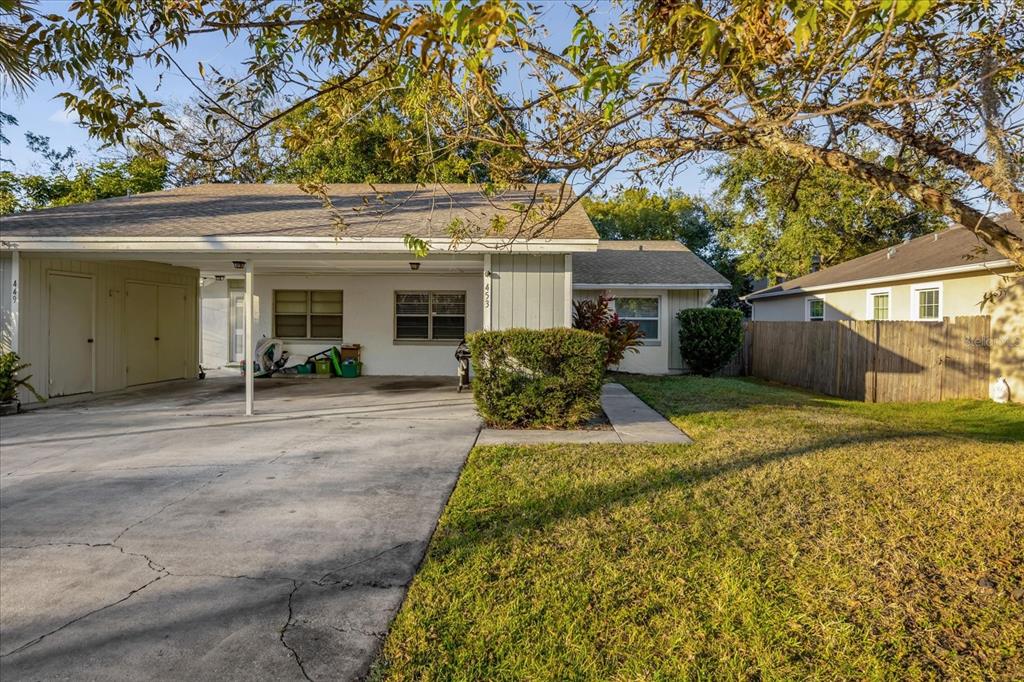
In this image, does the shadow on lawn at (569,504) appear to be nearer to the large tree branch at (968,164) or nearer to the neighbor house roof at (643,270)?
the large tree branch at (968,164)

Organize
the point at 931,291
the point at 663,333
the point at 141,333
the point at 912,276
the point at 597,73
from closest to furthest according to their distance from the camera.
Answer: the point at 597,73, the point at 141,333, the point at 912,276, the point at 931,291, the point at 663,333

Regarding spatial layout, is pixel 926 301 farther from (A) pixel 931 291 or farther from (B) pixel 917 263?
(B) pixel 917 263

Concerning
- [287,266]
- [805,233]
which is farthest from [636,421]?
[805,233]

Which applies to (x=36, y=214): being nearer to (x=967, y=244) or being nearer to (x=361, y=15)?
(x=361, y=15)

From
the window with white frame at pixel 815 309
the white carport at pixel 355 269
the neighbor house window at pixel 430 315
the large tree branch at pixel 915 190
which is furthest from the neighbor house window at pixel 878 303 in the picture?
the large tree branch at pixel 915 190

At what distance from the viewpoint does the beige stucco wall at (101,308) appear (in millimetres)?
9523

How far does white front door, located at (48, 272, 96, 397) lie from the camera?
33.0ft

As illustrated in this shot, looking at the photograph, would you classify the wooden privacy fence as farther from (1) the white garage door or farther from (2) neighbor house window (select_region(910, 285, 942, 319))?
(1) the white garage door

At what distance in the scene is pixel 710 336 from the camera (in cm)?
1478

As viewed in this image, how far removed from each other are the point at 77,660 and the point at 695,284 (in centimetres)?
1503

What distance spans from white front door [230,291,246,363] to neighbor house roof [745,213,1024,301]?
1684cm

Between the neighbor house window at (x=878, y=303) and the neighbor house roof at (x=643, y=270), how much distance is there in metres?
4.07

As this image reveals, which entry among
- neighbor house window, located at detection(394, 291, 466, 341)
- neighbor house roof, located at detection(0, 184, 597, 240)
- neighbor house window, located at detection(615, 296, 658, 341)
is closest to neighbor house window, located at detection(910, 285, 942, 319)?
neighbor house window, located at detection(615, 296, 658, 341)

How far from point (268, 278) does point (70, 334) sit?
4.80m
